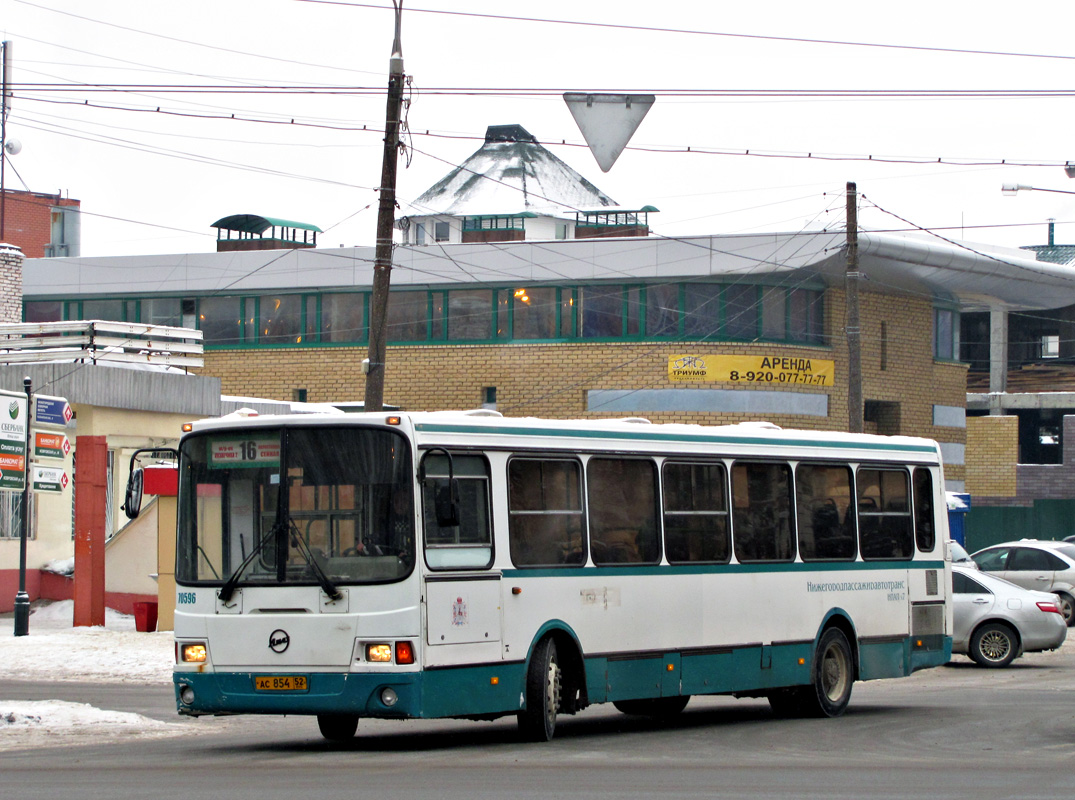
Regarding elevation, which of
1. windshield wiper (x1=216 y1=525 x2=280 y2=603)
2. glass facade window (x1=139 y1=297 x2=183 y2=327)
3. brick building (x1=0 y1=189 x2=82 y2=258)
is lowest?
windshield wiper (x1=216 y1=525 x2=280 y2=603)

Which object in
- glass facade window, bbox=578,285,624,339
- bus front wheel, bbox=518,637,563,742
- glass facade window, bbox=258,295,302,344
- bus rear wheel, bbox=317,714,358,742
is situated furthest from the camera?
glass facade window, bbox=258,295,302,344

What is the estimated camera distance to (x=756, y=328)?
139 ft

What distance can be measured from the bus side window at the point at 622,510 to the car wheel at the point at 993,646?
33.3 ft

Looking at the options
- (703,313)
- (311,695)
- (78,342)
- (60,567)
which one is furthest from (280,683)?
(703,313)

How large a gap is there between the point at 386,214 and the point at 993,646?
10421 millimetres

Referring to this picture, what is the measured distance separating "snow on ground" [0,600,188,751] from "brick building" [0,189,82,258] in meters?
43.1

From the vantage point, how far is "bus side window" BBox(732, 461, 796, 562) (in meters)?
14.6

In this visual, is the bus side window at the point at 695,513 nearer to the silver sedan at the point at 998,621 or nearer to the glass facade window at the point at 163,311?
the silver sedan at the point at 998,621

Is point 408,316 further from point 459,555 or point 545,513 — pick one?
point 459,555

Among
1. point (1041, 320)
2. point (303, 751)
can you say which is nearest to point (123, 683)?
point (303, 751)

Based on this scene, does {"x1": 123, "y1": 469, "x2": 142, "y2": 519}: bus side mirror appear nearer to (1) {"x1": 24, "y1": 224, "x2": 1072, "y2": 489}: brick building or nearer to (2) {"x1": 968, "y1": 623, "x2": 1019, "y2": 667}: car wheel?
(2) {"x1": 968, "y1": 623, "x2": 1019, "y2": 667}: car wheel

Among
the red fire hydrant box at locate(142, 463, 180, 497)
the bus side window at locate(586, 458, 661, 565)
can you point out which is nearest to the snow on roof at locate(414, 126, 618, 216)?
the red fire hydrant box at locate(142, 463, 180, 497)

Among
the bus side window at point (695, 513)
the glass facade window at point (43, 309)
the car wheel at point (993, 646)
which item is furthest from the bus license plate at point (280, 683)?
the glass facade window at point (43, 309)

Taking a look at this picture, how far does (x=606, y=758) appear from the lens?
38.4 ft
